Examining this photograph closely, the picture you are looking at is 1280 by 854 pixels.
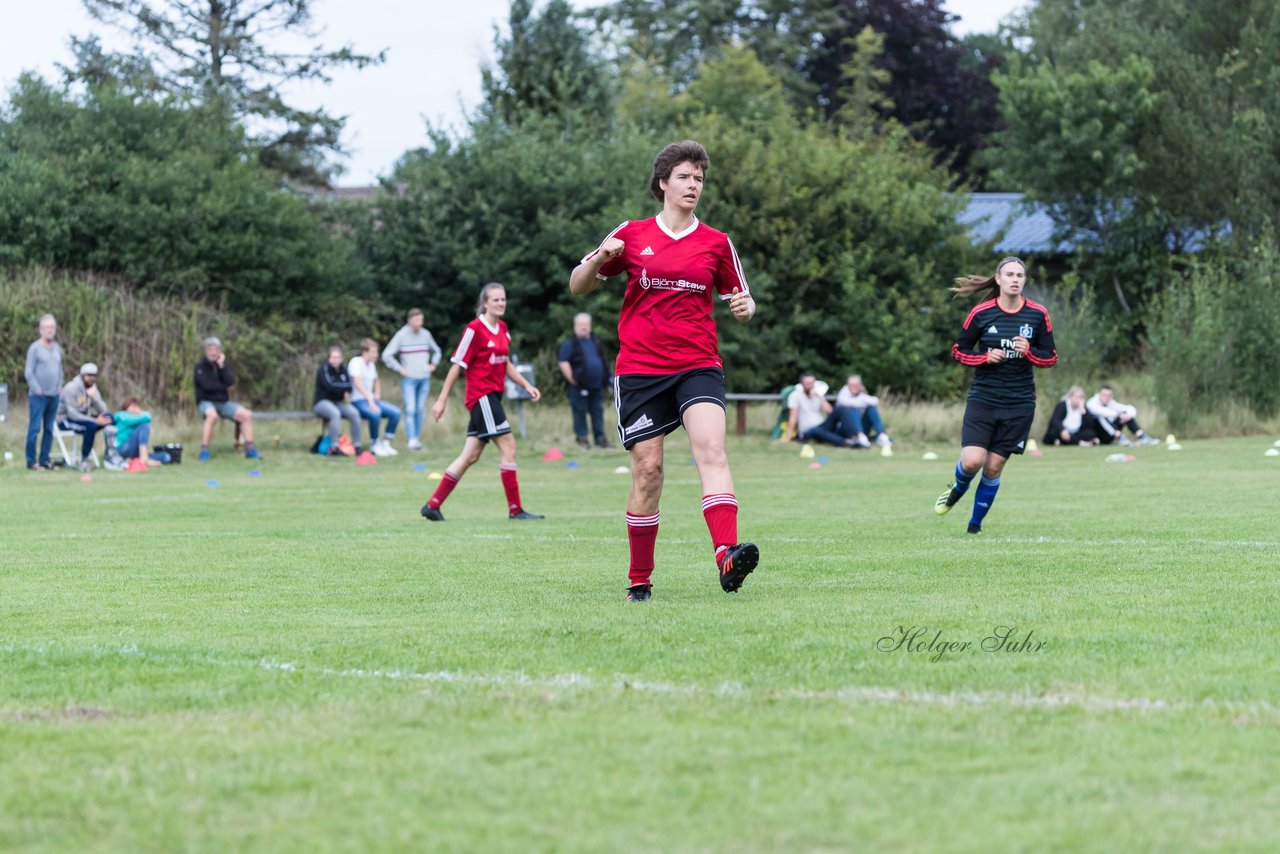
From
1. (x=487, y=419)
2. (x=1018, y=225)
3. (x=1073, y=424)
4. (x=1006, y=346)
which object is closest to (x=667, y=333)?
(x=1006, y=346)

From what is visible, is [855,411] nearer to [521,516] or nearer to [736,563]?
[521,516]

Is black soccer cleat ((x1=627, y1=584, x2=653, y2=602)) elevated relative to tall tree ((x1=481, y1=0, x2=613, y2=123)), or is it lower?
lower

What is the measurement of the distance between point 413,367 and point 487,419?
39.2 ft

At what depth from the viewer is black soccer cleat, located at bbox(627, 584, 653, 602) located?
299 inches

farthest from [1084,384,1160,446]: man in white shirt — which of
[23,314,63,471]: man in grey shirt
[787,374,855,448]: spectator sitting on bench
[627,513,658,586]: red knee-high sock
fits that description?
[627,513,658,586]: red knee-high sock

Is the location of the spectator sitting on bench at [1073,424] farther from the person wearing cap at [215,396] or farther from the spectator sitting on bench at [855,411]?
the person wearing cap at [215,396]

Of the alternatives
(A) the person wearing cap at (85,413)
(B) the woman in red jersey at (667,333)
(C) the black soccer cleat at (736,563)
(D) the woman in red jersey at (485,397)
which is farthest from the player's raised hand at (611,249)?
(A) the person wearing cap at (85,413)

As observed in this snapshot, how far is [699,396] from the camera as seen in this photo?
7660 mm

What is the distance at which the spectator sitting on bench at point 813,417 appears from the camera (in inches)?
1057

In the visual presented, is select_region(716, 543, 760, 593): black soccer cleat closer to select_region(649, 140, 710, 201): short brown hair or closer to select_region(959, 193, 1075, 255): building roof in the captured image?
select_region(649, 140, 710, 201): short brown hair

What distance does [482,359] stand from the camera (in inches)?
523

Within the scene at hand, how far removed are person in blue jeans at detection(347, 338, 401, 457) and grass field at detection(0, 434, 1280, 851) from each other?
13838 millimetres

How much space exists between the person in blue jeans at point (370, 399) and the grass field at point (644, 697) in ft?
45.4

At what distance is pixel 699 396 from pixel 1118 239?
36831 millimetres
